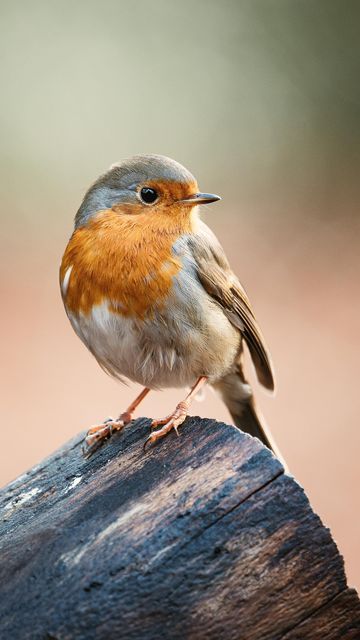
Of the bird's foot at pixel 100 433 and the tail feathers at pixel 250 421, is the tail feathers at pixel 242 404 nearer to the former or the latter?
the tail feathers at pixel 250 421

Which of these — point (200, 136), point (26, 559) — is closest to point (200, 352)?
point (26, 559)

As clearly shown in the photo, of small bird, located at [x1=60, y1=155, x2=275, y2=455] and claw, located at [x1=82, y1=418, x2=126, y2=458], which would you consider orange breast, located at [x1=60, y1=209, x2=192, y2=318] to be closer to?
small bird, located at [x1=60, y1=155, x2=275, y2=455]

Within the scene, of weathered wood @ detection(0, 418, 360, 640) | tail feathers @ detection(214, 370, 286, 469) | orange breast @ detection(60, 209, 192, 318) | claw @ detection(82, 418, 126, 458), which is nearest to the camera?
weathered wood @ detection(0, 418, 360, 640)

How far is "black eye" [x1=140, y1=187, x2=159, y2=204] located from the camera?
3248 millimetres

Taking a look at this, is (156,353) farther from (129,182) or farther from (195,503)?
(195,503)

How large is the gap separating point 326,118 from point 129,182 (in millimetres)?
7368

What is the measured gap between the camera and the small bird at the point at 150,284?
3043mm

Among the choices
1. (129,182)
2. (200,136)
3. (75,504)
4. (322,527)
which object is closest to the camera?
(322,527)

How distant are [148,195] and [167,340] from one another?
546mm

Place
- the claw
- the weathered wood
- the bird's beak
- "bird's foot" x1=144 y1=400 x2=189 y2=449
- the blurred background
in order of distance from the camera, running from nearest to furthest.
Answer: the weathered wood < "bird's foot" x1=144 y1=400 x2=189 y2=449 < the claw < the bird's beak < the blurred background

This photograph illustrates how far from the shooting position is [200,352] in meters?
3.16

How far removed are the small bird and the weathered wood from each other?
0.63 meters

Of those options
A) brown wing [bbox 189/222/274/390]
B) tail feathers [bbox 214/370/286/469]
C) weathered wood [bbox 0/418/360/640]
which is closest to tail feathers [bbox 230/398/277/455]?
tail feathers [bbox 214/370/286/469]

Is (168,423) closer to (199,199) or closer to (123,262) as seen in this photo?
(123,262)
